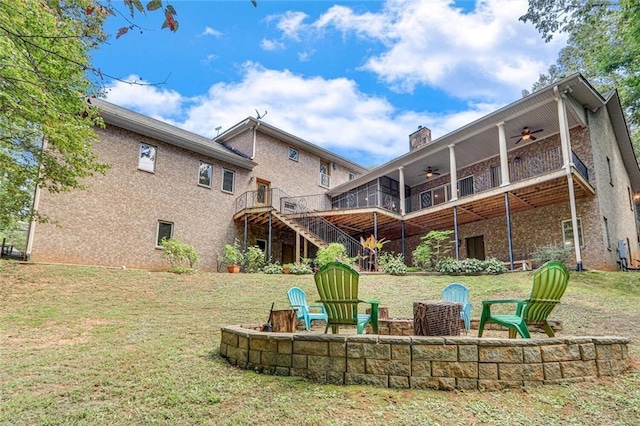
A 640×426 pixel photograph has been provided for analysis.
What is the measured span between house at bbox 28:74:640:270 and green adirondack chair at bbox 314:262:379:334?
949cm

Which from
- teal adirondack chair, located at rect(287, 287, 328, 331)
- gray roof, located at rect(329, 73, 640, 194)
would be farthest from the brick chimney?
teal adirondack chair, located at rect(287, 287, 328, 331)

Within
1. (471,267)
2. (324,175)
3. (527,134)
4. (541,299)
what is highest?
(324,175)

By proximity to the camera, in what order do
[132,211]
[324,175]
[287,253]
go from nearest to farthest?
[132,211] → [287,253] → [324,175]

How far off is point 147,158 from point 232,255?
15.8 feet

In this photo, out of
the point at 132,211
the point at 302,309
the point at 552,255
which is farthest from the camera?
the point at 132,211

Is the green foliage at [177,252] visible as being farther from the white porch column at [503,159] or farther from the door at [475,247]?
the door at [475,247]

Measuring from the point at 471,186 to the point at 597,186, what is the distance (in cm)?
487

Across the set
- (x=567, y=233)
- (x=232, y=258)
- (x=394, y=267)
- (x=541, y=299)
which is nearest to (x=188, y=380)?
(x=541, y=299)

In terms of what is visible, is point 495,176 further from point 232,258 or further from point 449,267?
point 232,258

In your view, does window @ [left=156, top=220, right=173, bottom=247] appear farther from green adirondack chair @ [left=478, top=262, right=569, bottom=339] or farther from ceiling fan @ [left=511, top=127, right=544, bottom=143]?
Result: ceiling fan @ [left=511, top=127, right=544, bottom=143]

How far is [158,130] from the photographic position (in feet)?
45.0

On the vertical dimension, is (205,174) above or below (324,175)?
below

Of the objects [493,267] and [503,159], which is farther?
[503,159]

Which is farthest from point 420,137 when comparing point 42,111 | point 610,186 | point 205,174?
point 42,111
